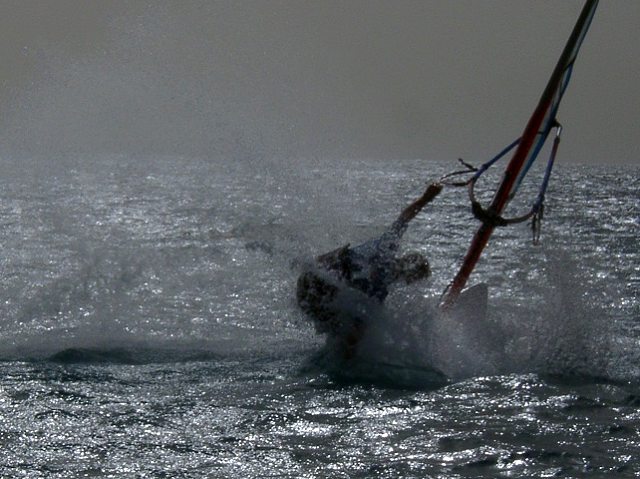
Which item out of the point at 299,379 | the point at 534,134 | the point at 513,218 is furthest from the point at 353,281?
the point at 534,134

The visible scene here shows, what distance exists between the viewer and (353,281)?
13.3 meters

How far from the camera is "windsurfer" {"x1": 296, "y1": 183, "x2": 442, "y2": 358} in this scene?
1316cm

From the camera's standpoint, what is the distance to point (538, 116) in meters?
13.6

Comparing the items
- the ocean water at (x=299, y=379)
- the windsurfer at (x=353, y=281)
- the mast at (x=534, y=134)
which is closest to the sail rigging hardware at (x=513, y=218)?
the mast at (x=534, y=134)

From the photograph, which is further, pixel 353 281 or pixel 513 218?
pixel 353 281

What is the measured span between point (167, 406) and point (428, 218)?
1519 inches

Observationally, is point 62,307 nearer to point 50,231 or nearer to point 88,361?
point 88,361

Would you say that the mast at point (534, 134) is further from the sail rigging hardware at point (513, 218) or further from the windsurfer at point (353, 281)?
the windsurfer at point (353, 281)

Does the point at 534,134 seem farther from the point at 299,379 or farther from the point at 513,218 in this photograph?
the point at 299,379

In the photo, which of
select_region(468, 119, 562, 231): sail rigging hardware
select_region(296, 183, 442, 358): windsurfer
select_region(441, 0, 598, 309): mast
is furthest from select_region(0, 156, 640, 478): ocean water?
select_region(468, 119, 562, 231): sail rigging hardware

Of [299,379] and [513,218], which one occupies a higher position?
[513,218]

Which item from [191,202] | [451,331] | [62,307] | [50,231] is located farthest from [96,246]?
[191,202]

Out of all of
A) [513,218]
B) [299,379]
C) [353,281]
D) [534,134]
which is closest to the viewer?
[299,379]

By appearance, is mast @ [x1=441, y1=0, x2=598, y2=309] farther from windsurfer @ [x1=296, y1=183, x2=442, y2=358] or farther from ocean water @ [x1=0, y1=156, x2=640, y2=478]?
windsurfer @ [x1=296, y1=183, x2=442, y2=358]
